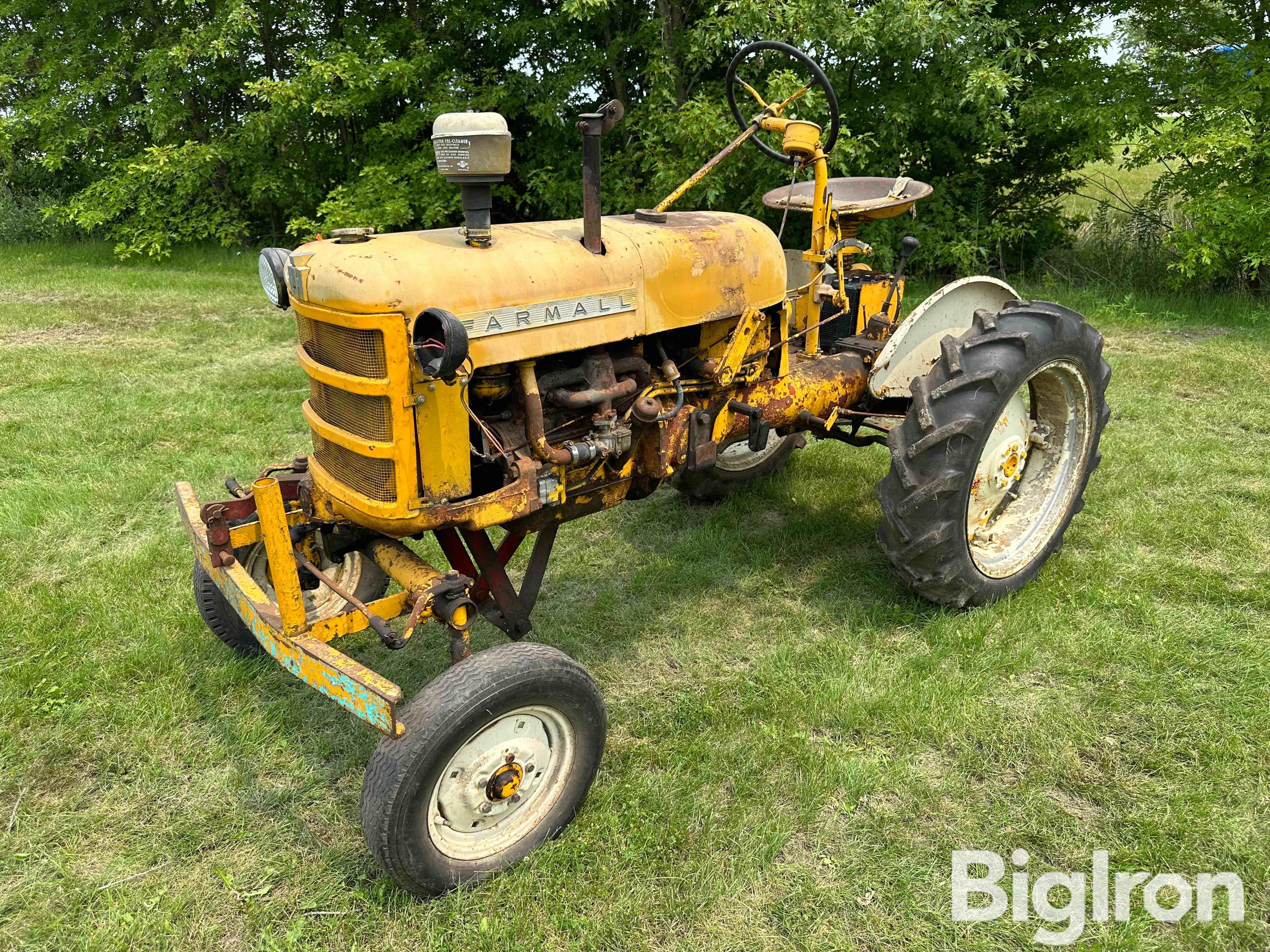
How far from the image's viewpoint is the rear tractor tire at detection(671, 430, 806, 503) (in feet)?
14.9

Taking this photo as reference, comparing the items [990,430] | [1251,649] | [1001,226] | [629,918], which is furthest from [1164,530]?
[1001,226]

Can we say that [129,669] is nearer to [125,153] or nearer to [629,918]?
[629,918]

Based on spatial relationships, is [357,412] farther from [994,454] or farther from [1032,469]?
[1032,469]

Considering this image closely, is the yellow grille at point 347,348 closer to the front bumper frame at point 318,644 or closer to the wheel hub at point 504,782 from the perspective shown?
the front bumper frame at point 318,644

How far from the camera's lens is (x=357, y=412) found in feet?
8.23

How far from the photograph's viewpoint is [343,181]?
11.4 m

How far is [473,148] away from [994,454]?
2.39 metres

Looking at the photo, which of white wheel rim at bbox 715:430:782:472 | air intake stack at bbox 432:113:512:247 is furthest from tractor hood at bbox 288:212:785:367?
white wheel rim at bbox 715:430:782:472

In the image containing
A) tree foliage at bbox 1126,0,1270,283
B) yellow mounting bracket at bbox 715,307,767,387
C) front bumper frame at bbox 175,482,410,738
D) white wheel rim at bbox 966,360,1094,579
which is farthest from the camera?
tree foliage at bbox 1126,0,1270,283

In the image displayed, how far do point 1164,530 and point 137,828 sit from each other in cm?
429

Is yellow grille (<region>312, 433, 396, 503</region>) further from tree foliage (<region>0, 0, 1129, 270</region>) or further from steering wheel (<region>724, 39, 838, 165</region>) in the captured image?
tree foliage (<region>0, 0, 1129, 270</region>)

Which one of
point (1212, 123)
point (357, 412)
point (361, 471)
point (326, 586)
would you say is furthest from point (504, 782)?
point (1212, 123)

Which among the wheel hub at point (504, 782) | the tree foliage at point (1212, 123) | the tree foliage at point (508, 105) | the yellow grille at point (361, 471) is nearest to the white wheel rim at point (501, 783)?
the wheel hub at point (504, 782)

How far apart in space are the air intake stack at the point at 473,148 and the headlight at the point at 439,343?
388 mm
